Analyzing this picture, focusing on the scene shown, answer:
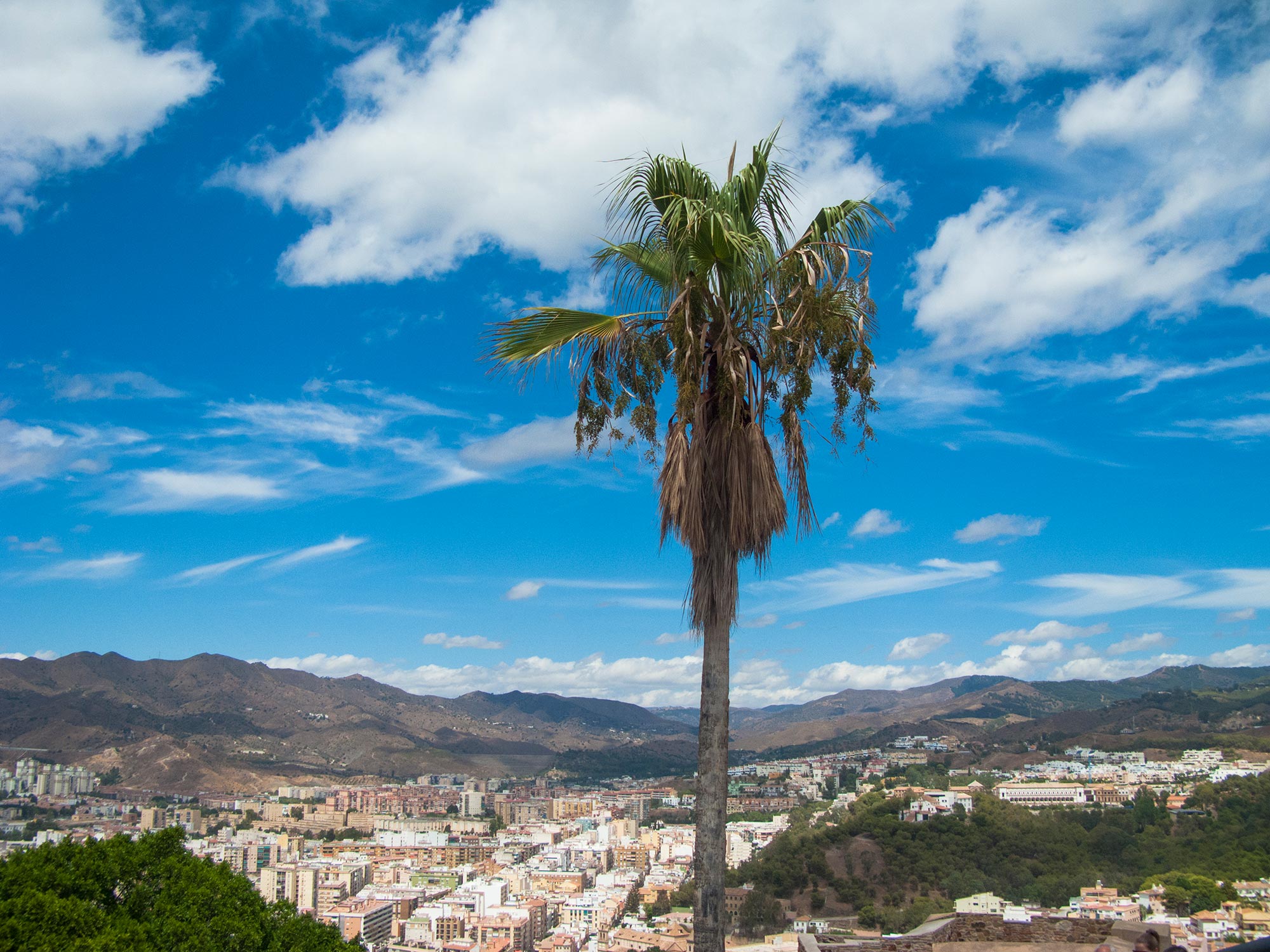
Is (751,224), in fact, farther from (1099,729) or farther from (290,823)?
(290,823)

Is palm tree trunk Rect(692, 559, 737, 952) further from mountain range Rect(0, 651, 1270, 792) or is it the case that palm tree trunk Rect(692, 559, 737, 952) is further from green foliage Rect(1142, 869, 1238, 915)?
mountain range Rect(0, 651, 1270, 792)

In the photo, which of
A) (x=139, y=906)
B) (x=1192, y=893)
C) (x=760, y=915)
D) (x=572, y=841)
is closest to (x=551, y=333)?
(x=139, y=906)

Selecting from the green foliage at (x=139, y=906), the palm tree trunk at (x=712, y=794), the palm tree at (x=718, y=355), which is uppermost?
the palm tree at (x=718, y=355)

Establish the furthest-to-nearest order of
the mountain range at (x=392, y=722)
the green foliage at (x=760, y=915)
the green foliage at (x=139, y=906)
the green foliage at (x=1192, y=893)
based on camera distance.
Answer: the mountain range at (x=392, y=722), the green foliage at (x=760, y=915), the green foliage at (x=1192, y=893), the green foliage at (x=139, y=906)

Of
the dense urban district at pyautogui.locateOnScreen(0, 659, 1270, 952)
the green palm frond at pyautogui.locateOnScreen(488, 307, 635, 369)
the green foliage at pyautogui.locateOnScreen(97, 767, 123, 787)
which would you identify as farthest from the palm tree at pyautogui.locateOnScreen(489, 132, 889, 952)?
the green foliage at pyautogui.locateOnScreen(97, 767, 123, 787)

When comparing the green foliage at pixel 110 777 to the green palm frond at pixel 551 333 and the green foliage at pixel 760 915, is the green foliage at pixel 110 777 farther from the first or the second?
the green palm frond at pixel 551 333

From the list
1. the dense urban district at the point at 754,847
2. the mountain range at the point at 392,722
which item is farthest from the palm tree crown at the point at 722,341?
the mountain range at the point at 392,722
